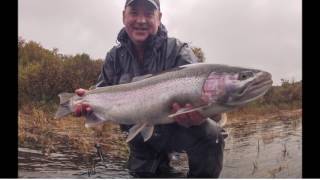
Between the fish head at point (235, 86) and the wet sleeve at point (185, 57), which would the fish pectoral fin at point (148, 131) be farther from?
the wet sleeve at point (185, 57)

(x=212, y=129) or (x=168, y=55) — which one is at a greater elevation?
(x=168, y=55)

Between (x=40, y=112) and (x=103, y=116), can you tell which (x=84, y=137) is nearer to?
(x=40, y=112)

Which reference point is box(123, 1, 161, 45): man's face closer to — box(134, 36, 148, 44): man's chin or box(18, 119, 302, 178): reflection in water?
box(134, 36, 148, 44): man's chin

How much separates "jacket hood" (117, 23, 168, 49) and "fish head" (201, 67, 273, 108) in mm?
1436

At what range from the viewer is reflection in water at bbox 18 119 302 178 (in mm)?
5305

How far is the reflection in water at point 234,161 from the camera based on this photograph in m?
5.30

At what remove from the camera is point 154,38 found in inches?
212

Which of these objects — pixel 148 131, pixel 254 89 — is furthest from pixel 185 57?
pixel 254 89

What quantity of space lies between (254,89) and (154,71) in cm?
165

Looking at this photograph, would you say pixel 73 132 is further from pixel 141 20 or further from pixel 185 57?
pixel 185 57

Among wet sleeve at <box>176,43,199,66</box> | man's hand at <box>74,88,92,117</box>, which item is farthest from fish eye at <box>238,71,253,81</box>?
man's hand at <box>74,88,92,117</box>
